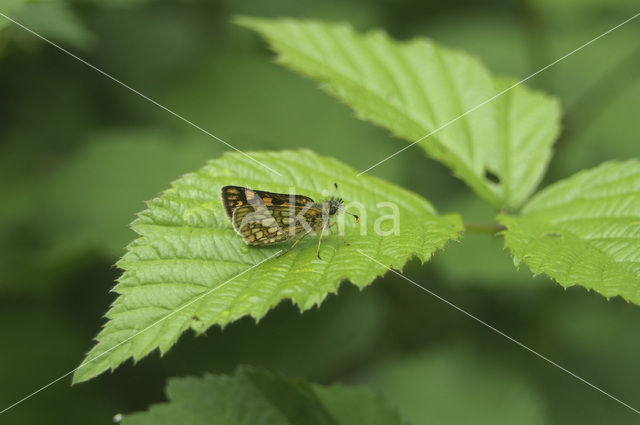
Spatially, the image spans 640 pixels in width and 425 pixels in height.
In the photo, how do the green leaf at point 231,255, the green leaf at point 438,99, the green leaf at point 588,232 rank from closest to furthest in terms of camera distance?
the green leaf at point 231,255 → the green leaf at point 588,232 → the green leaf at point 438,99

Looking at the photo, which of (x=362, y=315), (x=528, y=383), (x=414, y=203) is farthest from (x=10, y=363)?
(x=528, y=383)

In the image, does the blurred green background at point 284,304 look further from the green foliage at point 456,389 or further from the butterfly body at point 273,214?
the butterfly body at point 273,214

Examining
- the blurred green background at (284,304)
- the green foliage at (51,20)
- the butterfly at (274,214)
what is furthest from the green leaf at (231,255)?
the green foliage at (51,20)

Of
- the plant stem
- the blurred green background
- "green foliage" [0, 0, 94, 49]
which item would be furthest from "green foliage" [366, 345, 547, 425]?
"green foliage" [0, 0, 94, 49]

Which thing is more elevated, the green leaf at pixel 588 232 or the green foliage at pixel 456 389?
the green leaf at pixel 588 232

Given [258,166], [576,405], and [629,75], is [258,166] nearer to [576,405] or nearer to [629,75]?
[576,405]

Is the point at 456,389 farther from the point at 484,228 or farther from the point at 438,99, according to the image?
the point at 438,99

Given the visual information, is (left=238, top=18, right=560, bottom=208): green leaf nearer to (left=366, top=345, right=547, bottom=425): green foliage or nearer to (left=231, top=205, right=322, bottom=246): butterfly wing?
(left=231, top=205, right=322, bottom=246): butterfly wing

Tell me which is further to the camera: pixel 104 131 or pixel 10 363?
pixel 104 131

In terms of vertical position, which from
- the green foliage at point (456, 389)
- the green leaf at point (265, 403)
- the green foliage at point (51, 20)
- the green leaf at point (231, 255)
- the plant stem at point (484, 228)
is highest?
the green foliage at point (51, 20)
